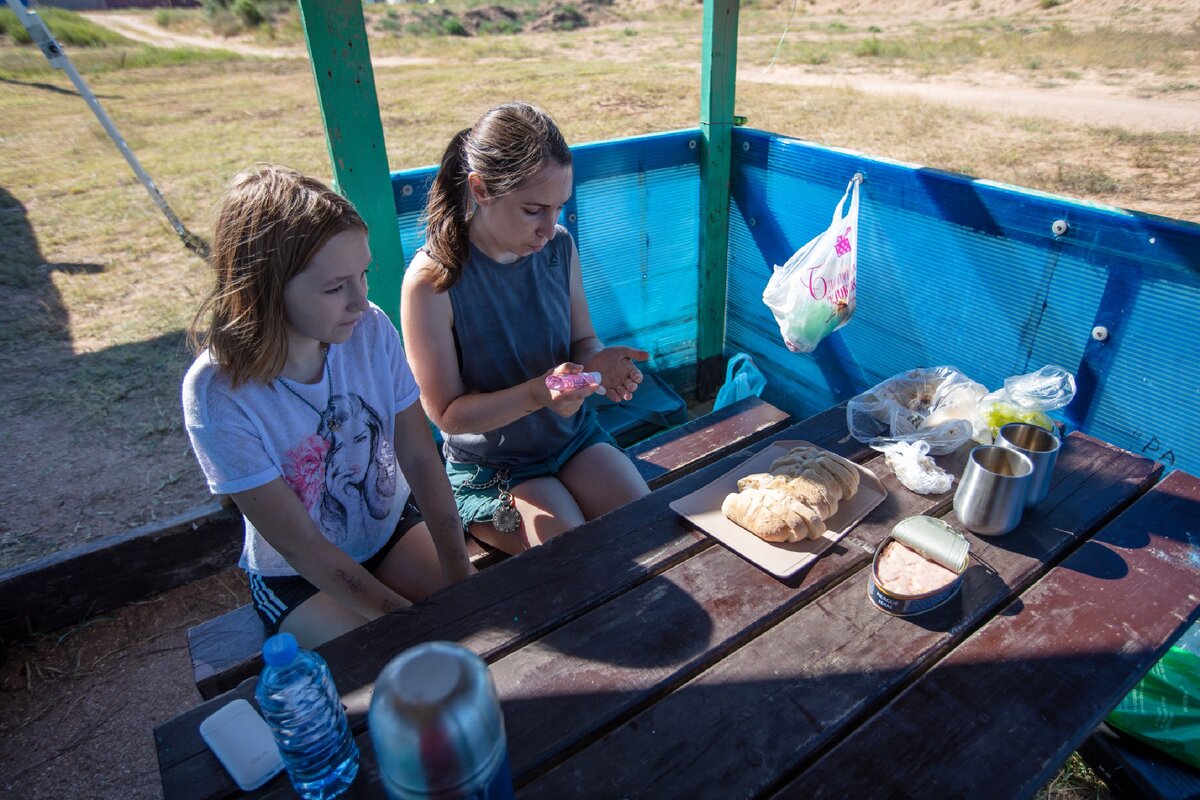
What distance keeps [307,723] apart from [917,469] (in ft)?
4.76

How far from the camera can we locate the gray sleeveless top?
80.2 inches

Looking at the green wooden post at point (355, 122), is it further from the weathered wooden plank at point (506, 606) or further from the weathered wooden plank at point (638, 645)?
the weathered wooden plank at point (638, 645)

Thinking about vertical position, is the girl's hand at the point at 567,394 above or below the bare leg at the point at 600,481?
above

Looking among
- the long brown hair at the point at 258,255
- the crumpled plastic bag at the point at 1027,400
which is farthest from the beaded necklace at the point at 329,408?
the crumpled plastic bag at the point at 1027,400

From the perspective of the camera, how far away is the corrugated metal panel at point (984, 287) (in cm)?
205

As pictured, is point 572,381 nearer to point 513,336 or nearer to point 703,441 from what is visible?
point 513,336

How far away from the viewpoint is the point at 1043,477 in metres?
1.60

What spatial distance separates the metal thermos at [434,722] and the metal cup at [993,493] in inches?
49.2

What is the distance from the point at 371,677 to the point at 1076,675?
1.26 meters

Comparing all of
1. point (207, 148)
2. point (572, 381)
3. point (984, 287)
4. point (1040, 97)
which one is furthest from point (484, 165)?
point (1040, 97)

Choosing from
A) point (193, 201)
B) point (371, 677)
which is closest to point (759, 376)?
point (371, 677)

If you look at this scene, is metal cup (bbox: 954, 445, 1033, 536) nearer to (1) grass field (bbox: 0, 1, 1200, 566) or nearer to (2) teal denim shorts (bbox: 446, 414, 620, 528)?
(2) teal denim shorts (bbox: 446, 414, 620, 528)

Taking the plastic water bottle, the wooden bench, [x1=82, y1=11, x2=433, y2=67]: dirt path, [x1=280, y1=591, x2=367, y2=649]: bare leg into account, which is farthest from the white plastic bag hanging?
[x1=82, y1=11, x2=433, y2=67]: dirt path

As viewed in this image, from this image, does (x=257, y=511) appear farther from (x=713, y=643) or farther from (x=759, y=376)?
(x=759, y=376)
